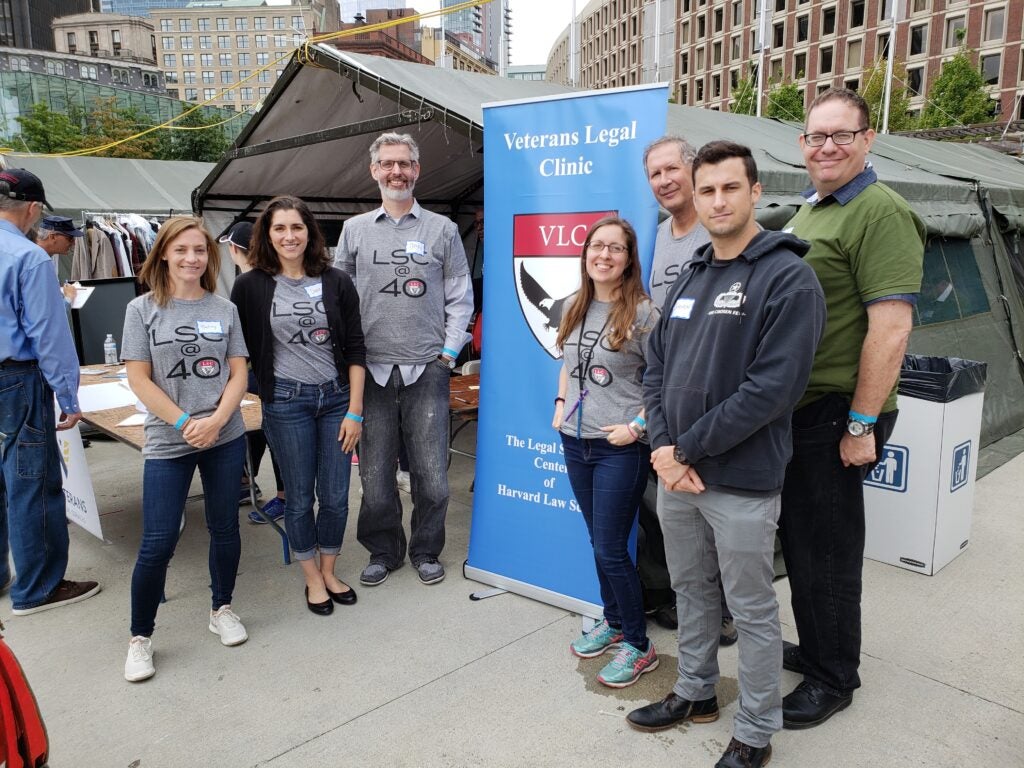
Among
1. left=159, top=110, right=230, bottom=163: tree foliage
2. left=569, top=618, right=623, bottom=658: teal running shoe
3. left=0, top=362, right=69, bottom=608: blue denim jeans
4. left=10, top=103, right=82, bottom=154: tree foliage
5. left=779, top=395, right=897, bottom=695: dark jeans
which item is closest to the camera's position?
left=779, top=395, right=897, bottom=695: dark jeans

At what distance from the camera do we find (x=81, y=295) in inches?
255

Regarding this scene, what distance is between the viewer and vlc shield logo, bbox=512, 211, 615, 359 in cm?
296

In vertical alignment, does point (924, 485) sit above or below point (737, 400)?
below

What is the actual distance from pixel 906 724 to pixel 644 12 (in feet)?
237

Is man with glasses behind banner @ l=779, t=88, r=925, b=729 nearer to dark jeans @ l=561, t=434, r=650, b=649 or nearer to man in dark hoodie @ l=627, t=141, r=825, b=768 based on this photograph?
man in dark hoodie @ l=627, t=141, r=825, b=768

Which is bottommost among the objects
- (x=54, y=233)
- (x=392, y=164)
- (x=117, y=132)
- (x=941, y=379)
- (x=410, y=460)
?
(x=410, y=460)

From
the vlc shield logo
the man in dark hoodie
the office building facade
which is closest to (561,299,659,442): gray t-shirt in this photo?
the man in dark hoodie

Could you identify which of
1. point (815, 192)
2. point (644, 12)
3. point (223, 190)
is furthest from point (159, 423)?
point (644, 12)

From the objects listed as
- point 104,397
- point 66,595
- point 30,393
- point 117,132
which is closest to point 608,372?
point 30,393

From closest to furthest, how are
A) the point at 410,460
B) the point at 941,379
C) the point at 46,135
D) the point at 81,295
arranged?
1. the point at 941,379
2. the point at 410,460
3. the point at 81,295
4. the point at 46,135

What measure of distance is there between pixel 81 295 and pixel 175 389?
4.75 meters

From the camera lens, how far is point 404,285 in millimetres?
3230

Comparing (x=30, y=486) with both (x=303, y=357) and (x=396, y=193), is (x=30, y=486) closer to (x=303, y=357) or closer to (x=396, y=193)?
(x=303, y=357)

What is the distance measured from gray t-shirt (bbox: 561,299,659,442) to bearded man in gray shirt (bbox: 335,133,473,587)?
3.19ft
